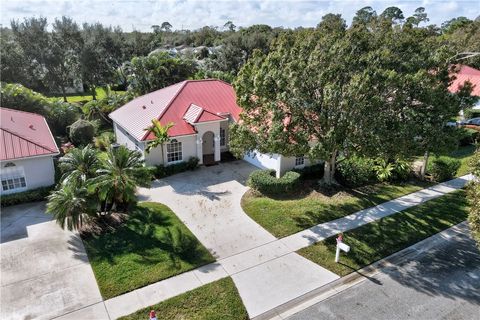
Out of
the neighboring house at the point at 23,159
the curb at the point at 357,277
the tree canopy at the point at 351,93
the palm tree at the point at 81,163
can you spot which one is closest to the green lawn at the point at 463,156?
the tree canopy at the point at 351,93

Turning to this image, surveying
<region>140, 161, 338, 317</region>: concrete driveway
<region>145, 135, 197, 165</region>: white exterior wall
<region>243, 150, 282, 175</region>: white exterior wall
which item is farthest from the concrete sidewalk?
<region>145, 135, 197, 165</region>: white exterior wall

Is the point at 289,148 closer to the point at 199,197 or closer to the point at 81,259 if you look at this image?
the point at 199,197

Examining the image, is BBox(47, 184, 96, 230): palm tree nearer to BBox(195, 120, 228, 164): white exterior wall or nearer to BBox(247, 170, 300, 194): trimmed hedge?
BBox(247, 170, 300, 194): trimmed hedge

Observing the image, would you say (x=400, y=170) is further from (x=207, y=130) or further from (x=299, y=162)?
(x=207, y=130)

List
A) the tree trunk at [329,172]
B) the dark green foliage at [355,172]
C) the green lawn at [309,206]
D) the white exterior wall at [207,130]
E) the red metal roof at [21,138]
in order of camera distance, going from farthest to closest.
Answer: the white exterior wall at [207,130], the dark green foliage at [355,172], the tree trunk at [329,172], the red metal roof at [21,138], the green lawn at [309,206]

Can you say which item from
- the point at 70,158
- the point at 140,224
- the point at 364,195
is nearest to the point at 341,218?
the point at 364,195

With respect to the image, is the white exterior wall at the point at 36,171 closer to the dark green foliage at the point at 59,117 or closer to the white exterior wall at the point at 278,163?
the white exterior wall at the point at 278,163
